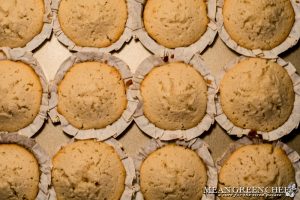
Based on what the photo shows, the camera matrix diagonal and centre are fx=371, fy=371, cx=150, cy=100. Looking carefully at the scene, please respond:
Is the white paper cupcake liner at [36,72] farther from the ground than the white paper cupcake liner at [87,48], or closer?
closer

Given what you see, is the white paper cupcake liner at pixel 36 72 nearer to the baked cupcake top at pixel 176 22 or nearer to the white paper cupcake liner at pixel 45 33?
the white paper cupcake liner at pixel 45 33

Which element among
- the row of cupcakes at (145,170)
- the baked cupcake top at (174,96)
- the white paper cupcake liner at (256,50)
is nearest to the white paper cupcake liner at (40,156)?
the row of cupcakes at (145,170)

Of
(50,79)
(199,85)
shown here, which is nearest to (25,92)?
(50,79)

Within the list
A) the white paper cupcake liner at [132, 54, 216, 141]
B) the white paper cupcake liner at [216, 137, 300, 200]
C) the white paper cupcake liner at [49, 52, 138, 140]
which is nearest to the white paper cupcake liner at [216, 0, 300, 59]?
the white paper cupcake liner at [132, 54, 216, 141]

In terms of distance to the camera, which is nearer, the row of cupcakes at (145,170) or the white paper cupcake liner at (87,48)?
the row of cupcakes at (145,170)

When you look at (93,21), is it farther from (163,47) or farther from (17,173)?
(17,173)

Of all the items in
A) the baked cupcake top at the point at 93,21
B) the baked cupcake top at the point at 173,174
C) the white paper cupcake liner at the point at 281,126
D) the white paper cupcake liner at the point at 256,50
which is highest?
the baked cupcake top at the point at 93,21

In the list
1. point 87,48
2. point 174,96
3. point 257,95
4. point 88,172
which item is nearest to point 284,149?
point 257,95
